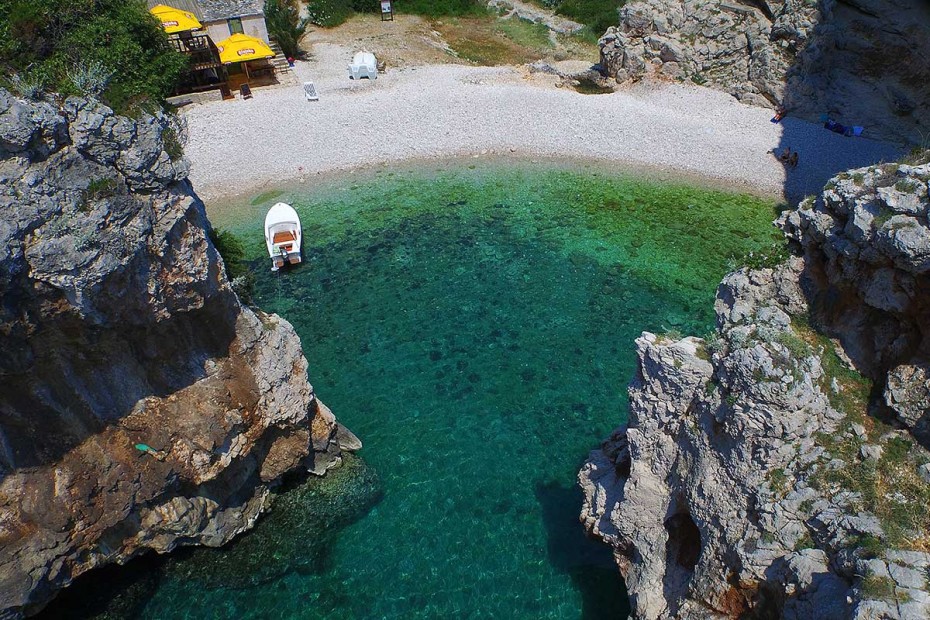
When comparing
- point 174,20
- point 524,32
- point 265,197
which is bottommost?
point 265,197

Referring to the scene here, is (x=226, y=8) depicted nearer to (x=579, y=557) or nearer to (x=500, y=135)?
(x=500, y=135)

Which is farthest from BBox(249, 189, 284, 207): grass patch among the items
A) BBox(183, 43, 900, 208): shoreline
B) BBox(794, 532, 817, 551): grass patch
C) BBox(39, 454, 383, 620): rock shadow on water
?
BBox(794, 532, 817, 551): grass patch

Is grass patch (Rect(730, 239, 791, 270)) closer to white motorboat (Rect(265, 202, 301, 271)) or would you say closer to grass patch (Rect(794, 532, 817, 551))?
grass patch (Rect(794, 532, 817, 551))

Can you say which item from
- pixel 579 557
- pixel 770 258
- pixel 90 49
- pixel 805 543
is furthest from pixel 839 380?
pixel 90 49

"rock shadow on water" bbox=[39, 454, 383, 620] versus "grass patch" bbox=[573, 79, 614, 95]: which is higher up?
"grass patch" bbox=[573, 79, 614, 95]

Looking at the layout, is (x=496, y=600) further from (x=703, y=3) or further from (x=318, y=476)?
(x=703, y=3)

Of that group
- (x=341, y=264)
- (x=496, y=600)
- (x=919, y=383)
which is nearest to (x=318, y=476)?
(x=496, y=600)
